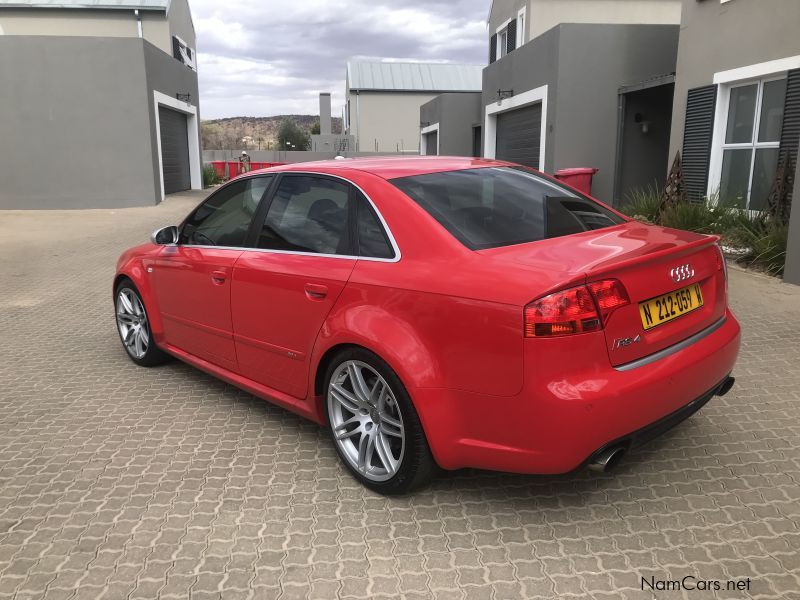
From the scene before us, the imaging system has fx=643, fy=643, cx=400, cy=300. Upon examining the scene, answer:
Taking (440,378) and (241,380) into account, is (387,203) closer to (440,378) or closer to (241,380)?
(440,378)

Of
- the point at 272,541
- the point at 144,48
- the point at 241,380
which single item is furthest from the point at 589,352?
the point at 144,48

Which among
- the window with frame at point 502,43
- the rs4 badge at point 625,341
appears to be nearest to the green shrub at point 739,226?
the rs4 badge at point 625,341

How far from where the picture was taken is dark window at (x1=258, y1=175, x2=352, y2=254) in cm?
333

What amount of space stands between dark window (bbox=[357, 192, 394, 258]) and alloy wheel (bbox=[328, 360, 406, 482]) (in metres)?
0.53

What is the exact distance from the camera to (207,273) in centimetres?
402

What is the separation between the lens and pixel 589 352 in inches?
97.1

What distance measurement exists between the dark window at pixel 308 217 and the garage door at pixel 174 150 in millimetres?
17852

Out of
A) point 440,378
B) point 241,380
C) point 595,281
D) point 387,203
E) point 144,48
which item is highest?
point 144,48

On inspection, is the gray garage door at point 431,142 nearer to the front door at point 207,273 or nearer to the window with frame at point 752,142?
the window with frame at point 752,142

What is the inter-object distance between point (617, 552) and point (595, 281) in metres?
1.12

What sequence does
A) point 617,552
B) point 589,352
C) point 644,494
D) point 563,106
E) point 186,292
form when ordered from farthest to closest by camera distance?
point 563,106, point 186,292, point 644,494, point 617,552, point 589,352

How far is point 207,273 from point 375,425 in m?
1.62

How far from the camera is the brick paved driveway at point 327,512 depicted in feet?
8.23

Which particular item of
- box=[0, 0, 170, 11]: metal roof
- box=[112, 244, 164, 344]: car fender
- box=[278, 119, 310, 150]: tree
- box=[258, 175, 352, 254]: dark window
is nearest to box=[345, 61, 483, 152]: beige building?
box=[0, 0, 170, 11]: metal roof
